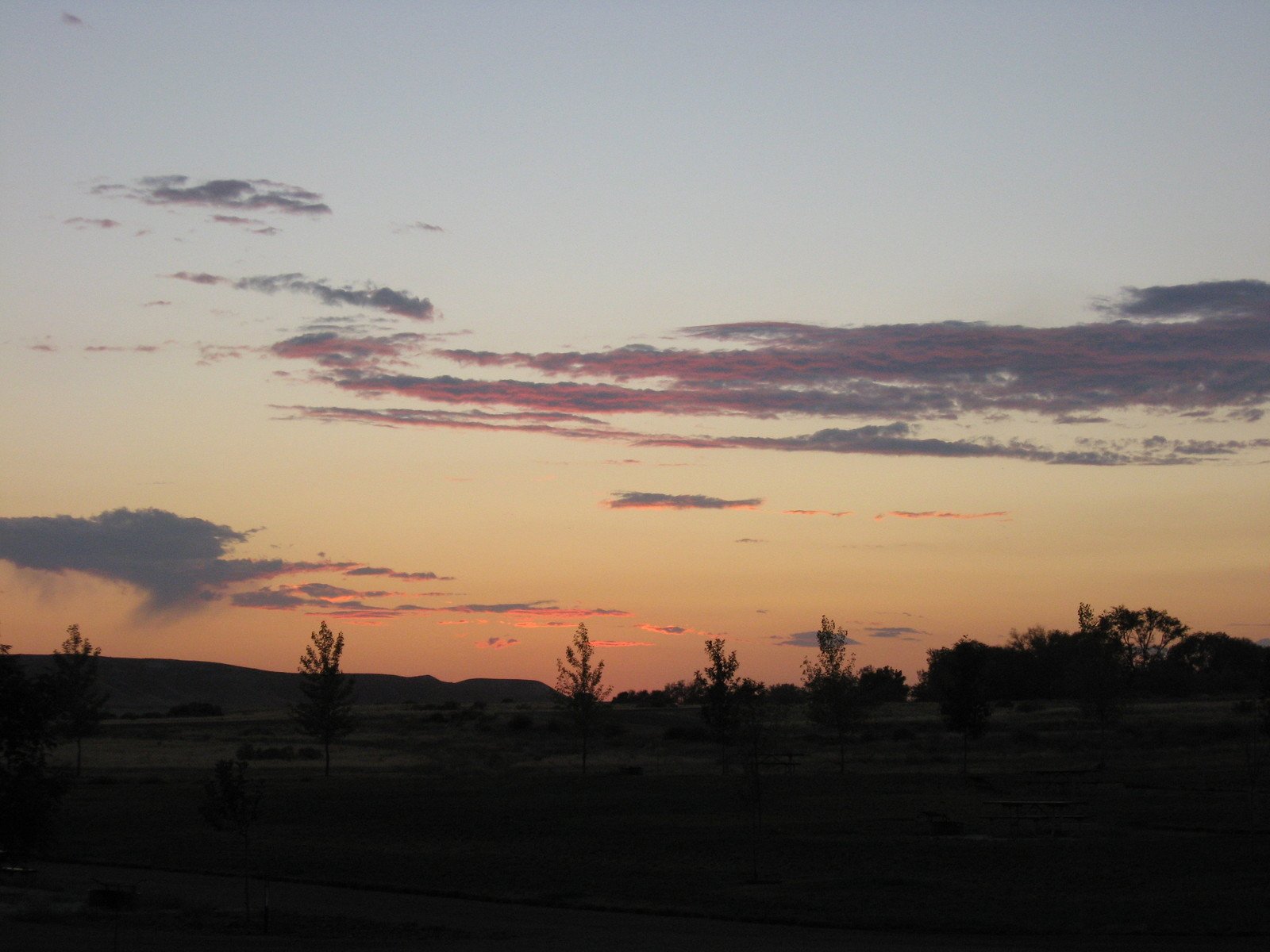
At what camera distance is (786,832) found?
35.6 metres

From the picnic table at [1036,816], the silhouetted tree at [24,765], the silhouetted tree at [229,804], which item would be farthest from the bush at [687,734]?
the silhouetted tree at [24,765]

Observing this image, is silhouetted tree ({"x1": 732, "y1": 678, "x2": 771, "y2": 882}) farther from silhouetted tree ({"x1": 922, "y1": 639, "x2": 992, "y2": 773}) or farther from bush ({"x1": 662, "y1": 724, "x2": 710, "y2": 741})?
bush ({"x1": 662, "y1": 724, "x2": 710, "y2": 741})

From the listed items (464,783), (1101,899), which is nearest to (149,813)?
(464,783)

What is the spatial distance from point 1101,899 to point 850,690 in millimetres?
32424

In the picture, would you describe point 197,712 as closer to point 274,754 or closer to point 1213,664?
point 274,754

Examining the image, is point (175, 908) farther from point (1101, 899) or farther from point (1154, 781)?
point (1154, 781)

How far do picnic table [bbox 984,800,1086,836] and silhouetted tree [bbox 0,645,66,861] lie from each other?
75.3 ft

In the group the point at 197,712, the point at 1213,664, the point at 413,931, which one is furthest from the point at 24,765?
the point at 1213,664

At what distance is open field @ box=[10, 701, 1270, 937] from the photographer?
1028 inches

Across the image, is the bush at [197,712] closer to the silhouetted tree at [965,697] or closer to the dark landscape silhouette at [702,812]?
the dark landscape silhouette at [702,812]

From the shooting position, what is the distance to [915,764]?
5678cm

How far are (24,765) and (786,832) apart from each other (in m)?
20.7

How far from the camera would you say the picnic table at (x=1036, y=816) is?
108 feet

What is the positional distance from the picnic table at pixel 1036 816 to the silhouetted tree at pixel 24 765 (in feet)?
75.3
